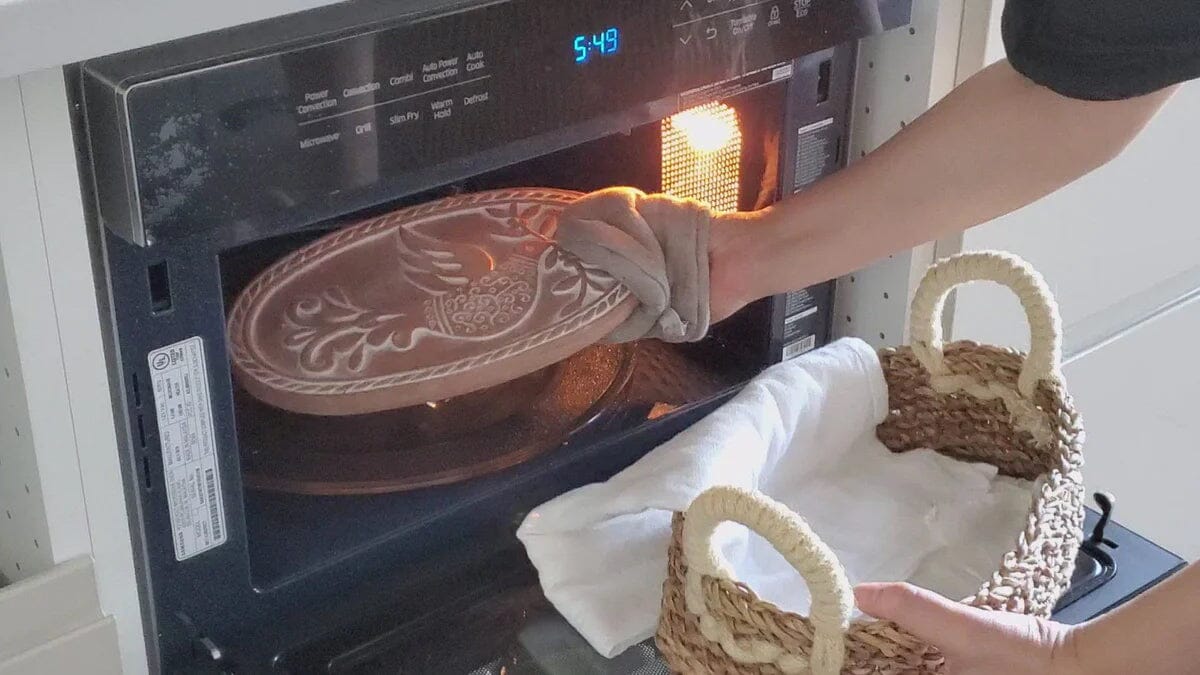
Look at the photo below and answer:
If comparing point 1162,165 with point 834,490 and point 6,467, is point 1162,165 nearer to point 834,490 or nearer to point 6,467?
point 834,490

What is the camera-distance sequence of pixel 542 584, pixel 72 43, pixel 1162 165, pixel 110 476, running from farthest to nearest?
pixel 1162 165, pixel 542 584, pixel 110 476, pixel 72 43

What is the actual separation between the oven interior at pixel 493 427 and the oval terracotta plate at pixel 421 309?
0.02m

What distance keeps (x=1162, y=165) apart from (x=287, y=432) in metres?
0.79

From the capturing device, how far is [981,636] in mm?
696

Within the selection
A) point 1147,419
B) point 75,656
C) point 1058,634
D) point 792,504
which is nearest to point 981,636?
point 1058,634

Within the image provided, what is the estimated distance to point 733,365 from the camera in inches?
41.4

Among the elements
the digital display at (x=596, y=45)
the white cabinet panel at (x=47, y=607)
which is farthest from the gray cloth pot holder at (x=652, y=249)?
the white cabinet panel at (x=47, y=607)

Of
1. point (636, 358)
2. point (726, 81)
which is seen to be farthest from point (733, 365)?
point (726, 81)

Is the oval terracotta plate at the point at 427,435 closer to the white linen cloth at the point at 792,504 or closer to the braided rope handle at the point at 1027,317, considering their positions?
the white linen cloth at the point at 792,504

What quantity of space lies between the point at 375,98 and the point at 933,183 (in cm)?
36

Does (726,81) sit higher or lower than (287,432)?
higher

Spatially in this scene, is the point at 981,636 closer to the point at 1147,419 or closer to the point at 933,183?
the point at 933,183

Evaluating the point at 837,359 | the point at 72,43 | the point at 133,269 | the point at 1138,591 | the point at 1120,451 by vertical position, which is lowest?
the point at 1120,451

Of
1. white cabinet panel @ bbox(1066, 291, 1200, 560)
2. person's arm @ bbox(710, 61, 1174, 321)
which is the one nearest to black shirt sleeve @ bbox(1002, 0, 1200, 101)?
person's arm @ bbox(710, 61, 1174, 321)
